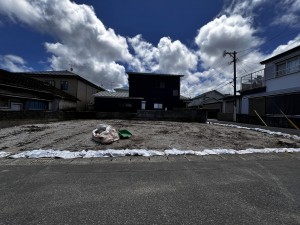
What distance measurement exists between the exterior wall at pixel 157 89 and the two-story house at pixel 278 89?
35.8 ft

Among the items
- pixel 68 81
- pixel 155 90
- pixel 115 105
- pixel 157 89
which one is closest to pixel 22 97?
pixel 115 105

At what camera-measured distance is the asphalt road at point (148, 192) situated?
250 centimetres

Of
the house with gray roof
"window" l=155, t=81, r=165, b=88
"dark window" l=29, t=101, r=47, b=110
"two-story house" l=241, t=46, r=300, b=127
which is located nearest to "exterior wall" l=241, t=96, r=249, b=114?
"two-story house" l=241, t=46, r=300, b=127

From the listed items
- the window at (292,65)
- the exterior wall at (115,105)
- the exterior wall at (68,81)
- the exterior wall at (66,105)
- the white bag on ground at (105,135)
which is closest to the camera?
the white bag on ground at (105,135)

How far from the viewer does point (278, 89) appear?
1639 cm

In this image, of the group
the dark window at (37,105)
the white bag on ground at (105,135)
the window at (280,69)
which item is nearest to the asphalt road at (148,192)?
the white bag on ground at (105,135)

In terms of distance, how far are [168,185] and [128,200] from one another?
922mm

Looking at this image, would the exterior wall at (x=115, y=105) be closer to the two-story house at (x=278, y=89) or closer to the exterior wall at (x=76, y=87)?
the exterior wall at (x=76, y=87)

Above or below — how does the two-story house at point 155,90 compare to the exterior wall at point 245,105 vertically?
above

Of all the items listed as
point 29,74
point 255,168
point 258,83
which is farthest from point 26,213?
point 29,74

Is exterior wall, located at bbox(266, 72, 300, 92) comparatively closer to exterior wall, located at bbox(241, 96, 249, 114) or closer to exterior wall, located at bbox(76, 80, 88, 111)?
exterior wall, located at bbox(241, 96, 249, 114)

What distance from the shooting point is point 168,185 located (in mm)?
3584

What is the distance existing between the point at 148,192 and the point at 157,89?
26.2 metres

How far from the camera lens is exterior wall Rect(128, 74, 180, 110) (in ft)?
94.1
